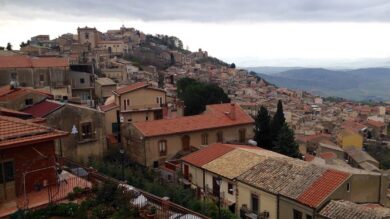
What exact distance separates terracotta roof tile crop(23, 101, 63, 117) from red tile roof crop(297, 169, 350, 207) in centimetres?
1674

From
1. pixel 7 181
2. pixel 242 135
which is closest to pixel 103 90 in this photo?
pixel 242 135

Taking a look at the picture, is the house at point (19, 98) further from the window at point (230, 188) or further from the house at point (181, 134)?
the window at point (230, 188)

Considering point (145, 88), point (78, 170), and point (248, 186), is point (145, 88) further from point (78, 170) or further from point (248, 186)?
point (78, 170)

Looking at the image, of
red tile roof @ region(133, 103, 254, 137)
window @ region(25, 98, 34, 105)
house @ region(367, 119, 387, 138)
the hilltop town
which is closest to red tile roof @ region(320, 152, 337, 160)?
the hilltop town

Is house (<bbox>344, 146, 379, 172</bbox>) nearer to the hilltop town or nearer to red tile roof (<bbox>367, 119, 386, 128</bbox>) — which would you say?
the hilltop town

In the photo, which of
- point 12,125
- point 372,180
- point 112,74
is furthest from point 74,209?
point 112,74

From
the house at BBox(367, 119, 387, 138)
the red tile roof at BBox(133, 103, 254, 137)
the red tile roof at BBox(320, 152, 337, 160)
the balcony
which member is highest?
the balcony

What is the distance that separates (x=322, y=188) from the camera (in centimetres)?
2130

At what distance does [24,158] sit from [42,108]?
14.9 m

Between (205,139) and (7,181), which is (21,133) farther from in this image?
(205,139)

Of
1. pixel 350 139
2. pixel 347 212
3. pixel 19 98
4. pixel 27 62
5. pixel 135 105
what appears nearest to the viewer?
pixel 347 212

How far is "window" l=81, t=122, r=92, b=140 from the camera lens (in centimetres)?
2672

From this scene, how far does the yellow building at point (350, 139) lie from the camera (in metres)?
65.8

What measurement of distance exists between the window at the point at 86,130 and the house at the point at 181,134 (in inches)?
198
